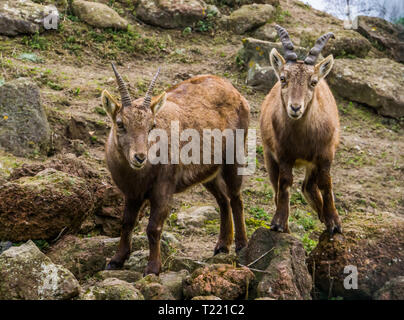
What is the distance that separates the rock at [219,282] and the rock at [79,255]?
138 cm

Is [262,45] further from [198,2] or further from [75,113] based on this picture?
[75,113]

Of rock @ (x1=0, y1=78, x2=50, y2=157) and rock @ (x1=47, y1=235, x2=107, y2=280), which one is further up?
rock @ (x1=0, y1=78, x2=50, y2=157)

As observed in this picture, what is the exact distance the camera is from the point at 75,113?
955 centimetres

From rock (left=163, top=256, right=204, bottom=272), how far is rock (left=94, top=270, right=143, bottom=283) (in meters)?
0.58

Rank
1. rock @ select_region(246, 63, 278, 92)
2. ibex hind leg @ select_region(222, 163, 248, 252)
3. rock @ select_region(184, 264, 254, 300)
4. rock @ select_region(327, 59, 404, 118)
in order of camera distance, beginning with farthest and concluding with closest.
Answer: rock @ select_region(327, 59, 404, 118) → rock @ select_region(246, 63, 278, 92) → ibex hind leg @ select_region(222, 163, 248, 252) → rock @ select_region(184, 264, 254, 300)

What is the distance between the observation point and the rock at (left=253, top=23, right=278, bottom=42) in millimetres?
14125

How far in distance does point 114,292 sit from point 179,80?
805 cm

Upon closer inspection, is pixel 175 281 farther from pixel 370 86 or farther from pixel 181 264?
pixel 370 86

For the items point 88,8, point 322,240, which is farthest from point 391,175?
point 88,8

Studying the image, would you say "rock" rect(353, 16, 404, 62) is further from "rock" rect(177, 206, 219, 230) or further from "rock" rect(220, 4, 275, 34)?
"rock" rect(177, 206, 219, 230)

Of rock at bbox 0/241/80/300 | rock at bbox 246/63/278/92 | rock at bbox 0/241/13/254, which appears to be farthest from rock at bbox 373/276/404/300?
rock at bbox 246/63/278/92

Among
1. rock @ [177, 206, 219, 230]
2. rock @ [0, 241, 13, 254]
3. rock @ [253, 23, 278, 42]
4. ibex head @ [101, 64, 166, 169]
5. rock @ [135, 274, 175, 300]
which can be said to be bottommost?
rock @ [177, 206, 219, 230]

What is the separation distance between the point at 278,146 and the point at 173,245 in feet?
7.09

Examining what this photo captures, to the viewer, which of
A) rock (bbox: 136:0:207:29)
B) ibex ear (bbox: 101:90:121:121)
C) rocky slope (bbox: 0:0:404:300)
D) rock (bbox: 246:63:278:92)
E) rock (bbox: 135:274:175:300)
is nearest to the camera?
rock (bbox: 135:274:175:300)
